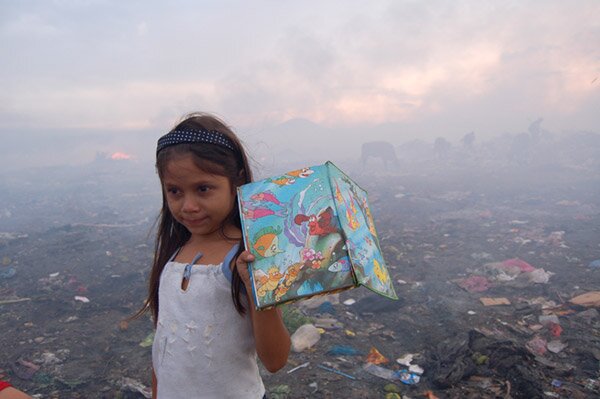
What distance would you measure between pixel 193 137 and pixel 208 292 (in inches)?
22.8

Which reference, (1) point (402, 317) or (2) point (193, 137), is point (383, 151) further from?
(2) point (193, 137)

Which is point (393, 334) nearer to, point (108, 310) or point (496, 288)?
point (496, 288)

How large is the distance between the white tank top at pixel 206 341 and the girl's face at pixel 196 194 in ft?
0.55

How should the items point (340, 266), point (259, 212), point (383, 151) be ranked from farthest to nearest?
point (383, 151)
point (259, 212)
point (340, 266)

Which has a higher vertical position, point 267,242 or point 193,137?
point 193,137

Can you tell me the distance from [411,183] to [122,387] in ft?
66.9

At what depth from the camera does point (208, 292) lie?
4.26 ft

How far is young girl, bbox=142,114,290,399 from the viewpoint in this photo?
1285mm

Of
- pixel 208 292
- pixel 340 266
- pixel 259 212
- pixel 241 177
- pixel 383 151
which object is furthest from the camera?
pixel 383 151

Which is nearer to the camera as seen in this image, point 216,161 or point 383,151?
point 216,161

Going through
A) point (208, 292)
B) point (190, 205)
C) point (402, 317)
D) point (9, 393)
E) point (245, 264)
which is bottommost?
point (402, 317)

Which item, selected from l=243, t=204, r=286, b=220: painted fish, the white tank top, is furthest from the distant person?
l=243, t=204, r=286, b=220: painted fish

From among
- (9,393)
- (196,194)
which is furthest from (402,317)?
(9,393)

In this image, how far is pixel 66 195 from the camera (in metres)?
24.6
